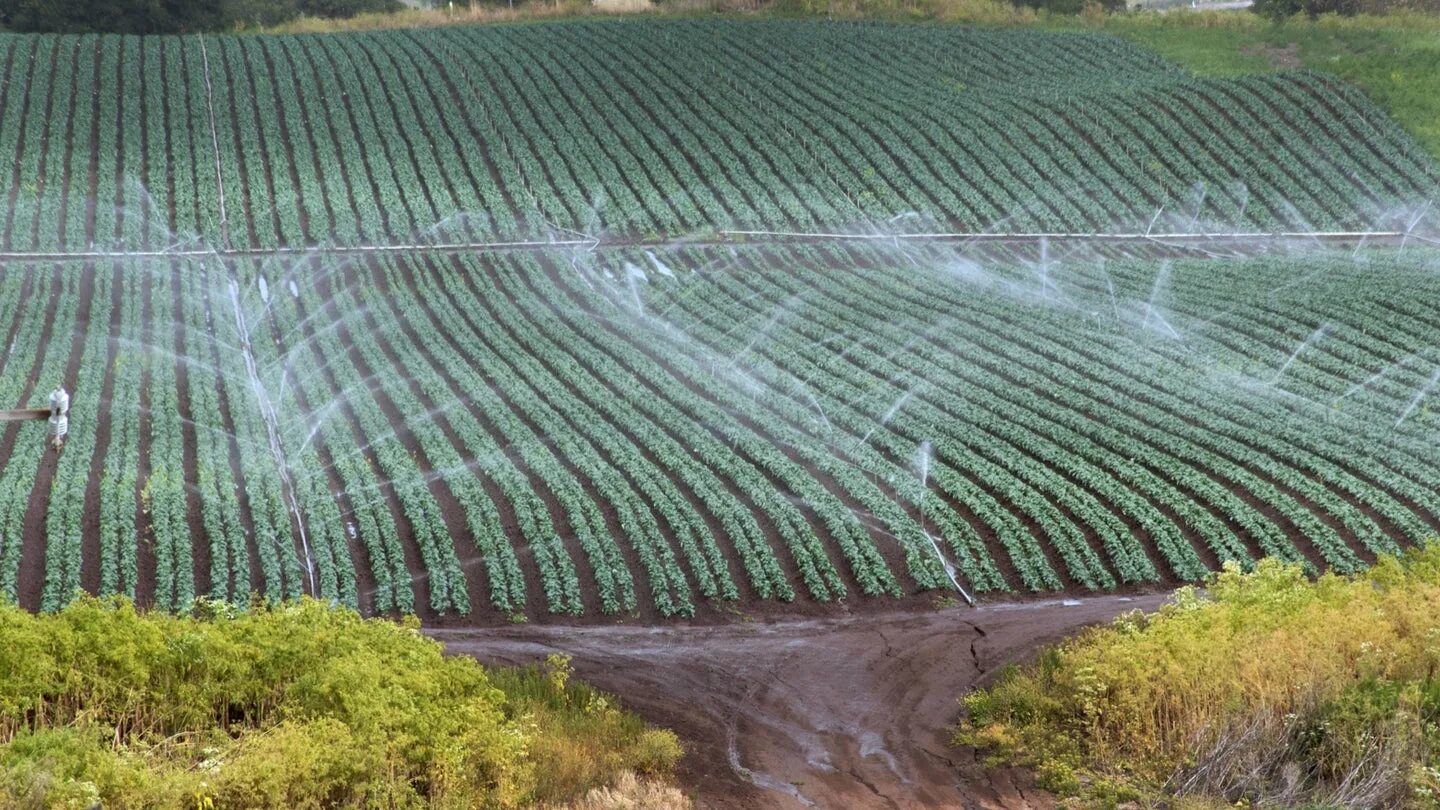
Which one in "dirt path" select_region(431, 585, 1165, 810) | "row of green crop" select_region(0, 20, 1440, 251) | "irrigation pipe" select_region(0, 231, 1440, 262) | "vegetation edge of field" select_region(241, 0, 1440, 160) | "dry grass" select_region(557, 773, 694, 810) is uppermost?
"vegetation edge of field" select_region(241, 0, 1440, 160)

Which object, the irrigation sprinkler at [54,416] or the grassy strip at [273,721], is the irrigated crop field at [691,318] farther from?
the grassy strip at [273,721]

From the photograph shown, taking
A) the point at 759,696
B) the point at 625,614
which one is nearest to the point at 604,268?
the point at 625,614

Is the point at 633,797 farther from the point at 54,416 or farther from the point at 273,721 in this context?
the point at 54,416

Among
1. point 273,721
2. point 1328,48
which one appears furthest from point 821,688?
point 1328,48

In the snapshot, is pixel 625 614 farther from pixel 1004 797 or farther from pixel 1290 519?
pixel 1290 519

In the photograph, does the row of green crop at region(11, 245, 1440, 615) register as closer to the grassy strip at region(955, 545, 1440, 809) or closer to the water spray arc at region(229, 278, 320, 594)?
the water spray arc at region(229, 278, 320, 594)

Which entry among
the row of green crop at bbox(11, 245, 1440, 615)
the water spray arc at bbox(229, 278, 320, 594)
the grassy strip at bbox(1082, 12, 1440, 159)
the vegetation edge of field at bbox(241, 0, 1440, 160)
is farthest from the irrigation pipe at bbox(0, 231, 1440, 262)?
the vegetation edge of field at bbox(241, 0, 1440, 160)

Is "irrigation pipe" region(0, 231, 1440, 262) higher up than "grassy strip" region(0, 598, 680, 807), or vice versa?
"irrigation pipe" region(0, 231, 1440, 262)

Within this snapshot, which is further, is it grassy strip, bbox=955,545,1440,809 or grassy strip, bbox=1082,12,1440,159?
grassy strip, bbox=1082,12,1440,159
